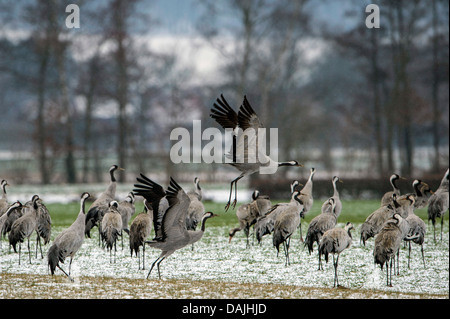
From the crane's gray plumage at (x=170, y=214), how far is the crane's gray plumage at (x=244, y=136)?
0.85 meters

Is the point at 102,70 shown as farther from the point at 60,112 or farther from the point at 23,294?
the point at 23,294

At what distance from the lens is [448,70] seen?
71.5ft

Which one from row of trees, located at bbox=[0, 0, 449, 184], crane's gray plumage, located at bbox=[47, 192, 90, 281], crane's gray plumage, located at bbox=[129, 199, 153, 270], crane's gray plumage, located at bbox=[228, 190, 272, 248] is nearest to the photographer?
crane's gray plumage, located at bbox=[47, 192, 90, 281]

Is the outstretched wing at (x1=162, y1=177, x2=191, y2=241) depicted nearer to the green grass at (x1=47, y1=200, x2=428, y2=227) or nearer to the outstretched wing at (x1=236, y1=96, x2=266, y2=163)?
the outstretched wing at (x1=236, y1=96, x2=266, y2=163)

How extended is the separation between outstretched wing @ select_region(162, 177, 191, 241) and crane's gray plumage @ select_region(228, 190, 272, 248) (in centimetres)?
250

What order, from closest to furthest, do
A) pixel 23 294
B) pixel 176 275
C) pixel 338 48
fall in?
pixel 23 294
pixel 176 275
pixel 338 48

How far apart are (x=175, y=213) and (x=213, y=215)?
1.11 metres

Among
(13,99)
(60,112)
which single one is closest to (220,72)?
(60,112)

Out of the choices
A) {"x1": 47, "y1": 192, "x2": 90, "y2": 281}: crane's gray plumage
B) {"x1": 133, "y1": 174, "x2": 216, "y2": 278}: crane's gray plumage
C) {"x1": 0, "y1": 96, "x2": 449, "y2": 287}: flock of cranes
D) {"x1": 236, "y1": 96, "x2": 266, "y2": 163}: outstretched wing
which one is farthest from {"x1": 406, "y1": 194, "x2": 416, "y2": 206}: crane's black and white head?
{"x1": 47, "y1": 192, "x2": 90, "y2": 281}: crane's gray plumage

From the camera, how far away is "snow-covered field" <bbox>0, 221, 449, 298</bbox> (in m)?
7.35

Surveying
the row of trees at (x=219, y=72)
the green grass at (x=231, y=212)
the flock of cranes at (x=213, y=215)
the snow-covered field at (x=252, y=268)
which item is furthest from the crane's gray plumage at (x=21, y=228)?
the row of trees at (x=219, y=72)

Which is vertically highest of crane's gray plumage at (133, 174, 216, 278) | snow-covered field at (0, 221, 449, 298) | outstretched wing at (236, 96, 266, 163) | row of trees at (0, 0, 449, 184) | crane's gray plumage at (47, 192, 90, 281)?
row of trees at (0, 0, 449, 184)

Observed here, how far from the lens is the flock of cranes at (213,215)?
6.98m

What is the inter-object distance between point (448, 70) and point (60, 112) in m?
13.2
